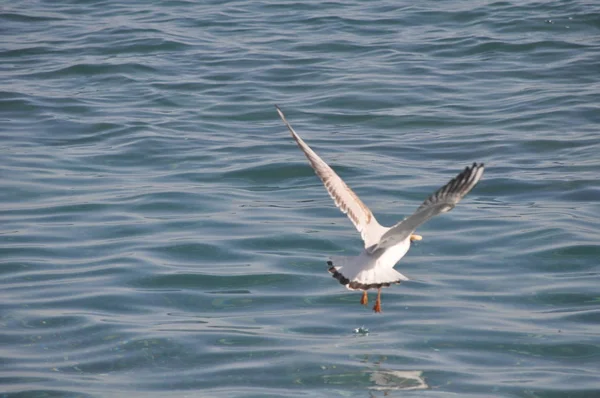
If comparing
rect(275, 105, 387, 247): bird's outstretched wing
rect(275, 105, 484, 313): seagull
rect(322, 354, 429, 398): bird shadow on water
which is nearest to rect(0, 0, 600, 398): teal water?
rect(322, 354, 429, 398): bird shadow on water

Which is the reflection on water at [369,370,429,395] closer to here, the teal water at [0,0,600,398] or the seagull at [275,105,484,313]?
the teal water at [0,0,600,398]

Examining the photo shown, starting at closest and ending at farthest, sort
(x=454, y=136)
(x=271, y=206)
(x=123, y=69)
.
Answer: (x=271, y=206), (x=454, y=136), (x=123, y=69)

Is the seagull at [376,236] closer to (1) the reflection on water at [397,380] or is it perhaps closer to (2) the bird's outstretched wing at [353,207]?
(2) the bird's outstretched wing at [353,207]

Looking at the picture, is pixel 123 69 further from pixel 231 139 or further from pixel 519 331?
pixel 519 331

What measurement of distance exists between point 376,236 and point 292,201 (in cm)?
344

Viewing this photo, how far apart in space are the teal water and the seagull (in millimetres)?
618

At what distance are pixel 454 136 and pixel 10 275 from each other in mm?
5915

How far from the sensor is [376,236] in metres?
7.73

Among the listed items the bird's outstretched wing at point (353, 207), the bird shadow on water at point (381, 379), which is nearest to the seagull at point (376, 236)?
the bird's outstretched wing at point (353, 207)

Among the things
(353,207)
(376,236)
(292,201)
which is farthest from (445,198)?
(292,201)

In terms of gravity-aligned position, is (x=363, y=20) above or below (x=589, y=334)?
above

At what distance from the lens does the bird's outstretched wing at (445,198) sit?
6.39 metres

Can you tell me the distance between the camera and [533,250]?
9727 mm

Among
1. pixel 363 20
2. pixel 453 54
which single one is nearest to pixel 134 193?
pixel 453 54
